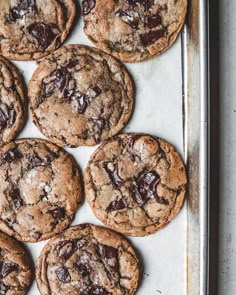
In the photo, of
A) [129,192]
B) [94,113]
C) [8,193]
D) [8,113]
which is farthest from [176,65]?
[8,193]

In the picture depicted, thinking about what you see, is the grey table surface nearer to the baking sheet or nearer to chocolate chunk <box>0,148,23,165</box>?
the baking sheet

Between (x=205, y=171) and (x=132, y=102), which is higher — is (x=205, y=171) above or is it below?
below

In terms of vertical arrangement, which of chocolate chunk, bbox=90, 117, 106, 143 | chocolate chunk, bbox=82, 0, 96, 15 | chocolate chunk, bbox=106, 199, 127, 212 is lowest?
chocolate chunk, bbox=106, 199, 127, 212

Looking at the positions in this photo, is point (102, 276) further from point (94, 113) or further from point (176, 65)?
point (176, 65)

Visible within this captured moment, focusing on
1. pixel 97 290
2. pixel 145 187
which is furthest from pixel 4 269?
pixel 145 187

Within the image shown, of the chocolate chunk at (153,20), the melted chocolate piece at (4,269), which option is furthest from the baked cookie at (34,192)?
the chocolate chunk at (153,20)

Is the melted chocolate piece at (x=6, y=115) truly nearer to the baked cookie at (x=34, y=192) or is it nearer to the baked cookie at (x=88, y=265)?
the baked cookie at (x=34, y=192)

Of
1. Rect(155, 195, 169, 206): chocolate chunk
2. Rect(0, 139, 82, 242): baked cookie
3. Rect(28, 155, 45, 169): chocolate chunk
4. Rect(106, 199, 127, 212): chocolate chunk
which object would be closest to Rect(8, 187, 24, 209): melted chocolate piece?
Rect(0, 139, 82, 242): baked cookie
